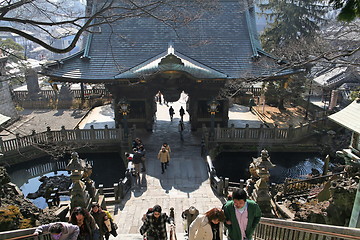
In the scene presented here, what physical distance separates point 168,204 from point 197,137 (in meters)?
7.52

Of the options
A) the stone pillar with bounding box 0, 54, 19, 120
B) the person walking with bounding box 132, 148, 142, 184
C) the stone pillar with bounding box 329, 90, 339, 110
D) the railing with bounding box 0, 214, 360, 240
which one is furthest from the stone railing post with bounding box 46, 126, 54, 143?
the stone pillar with bounding box 329, 90, 339, 110

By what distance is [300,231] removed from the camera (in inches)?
224

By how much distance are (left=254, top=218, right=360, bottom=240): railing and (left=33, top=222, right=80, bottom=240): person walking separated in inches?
162

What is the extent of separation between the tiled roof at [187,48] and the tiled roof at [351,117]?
358 inches

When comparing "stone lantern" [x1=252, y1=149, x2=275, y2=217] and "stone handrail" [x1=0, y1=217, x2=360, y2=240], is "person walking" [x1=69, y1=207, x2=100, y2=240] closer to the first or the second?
"stone handrail" [x1=0, y1=217, x2=360, y2=240]

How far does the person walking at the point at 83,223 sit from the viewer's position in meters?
5.61

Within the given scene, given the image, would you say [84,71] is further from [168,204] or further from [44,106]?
[44,106]

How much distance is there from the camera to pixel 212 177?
41.3ft

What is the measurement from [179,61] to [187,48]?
13.1 ft

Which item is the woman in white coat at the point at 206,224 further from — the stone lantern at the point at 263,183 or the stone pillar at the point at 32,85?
the stone pillar at the point at 32,85

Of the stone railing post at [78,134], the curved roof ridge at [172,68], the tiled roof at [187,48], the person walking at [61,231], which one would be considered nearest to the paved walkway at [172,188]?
the person walking at [61,231]

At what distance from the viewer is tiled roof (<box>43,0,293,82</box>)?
17125 millimetres

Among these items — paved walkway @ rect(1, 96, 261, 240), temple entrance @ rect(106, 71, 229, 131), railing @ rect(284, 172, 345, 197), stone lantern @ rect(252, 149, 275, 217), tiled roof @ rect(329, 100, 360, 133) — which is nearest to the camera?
tiled roof @ rect(329, 100, 360, 133)

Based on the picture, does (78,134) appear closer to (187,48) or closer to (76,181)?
(76,181)
